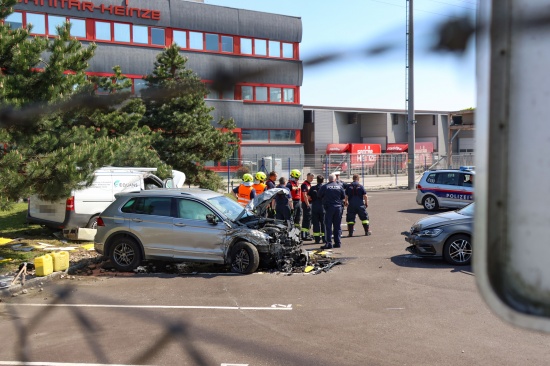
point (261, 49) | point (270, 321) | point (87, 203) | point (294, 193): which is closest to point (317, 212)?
point (294, 193)

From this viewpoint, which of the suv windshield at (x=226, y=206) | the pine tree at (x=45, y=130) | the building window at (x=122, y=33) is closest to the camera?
the pine tree at (x=45, y=130)

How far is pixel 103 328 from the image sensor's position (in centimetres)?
711

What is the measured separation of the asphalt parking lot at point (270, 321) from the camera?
6.04m

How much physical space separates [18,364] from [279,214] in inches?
324

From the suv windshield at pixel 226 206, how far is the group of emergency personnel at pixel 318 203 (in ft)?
4.23

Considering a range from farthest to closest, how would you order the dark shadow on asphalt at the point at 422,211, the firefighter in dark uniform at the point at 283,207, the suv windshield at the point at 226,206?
the dark shadow on asphalt at the point at 422,211 → the firefighter in dark uniform at the point at 283,207 → the suv windshield at the point at 226,206

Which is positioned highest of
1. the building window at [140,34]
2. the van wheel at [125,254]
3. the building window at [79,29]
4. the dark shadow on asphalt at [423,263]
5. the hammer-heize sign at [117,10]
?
the hammer-heize sign at [117,10]

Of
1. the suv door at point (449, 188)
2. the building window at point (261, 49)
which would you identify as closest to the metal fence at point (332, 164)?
the suv door at point (449, 188)

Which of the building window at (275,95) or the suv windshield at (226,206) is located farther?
the building window at (275,95)

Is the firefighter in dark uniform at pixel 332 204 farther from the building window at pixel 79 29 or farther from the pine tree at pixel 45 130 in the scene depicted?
the building window at pixel 79 29

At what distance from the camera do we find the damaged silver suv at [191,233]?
34.6ft

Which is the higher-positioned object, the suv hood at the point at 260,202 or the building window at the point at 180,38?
the building window at the point at 180,38

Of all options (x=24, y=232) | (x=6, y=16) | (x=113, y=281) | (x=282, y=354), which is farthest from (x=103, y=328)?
(x=24, y=232)

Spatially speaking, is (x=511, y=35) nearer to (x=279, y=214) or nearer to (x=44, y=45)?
(x=44, y=45)
